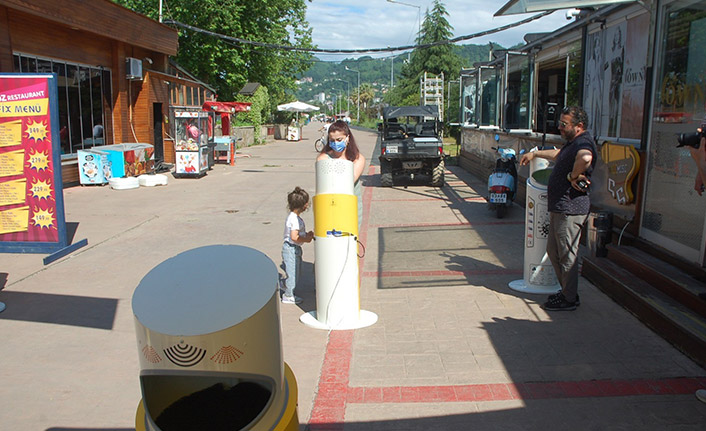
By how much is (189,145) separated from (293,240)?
13054 mm

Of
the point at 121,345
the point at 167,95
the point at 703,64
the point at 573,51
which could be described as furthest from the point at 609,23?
the point at 167,95

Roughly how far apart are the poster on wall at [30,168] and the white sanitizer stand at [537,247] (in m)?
5.88

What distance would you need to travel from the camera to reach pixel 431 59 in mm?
56656

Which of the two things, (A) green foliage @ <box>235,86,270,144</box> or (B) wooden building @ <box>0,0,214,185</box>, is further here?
(A) green foliage @ <box>235,86,270,144</box>

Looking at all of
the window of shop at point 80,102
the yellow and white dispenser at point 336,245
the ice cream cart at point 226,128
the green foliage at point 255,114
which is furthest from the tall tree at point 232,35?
the yellow and white dispenser at point 336,245

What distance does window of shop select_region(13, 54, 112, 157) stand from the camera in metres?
14.8

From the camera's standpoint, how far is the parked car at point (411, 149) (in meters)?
14.3

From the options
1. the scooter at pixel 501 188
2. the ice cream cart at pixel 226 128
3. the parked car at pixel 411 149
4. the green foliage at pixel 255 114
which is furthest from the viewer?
the green foliage at pixel 255 114

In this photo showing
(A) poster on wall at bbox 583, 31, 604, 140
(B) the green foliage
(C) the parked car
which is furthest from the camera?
(B) the green foliage

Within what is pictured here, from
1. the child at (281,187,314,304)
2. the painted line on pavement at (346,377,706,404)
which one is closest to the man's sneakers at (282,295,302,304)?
the child at (281,187,314,304)

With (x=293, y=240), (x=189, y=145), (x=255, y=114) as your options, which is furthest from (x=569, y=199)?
(x=255, y=114)

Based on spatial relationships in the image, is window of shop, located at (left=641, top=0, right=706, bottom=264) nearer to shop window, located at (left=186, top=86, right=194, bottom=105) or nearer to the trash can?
the trash can

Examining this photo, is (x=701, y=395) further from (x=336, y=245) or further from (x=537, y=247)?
(x=336, y=245)

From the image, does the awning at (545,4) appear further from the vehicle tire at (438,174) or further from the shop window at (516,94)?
the vehicle tire at (438,174)
